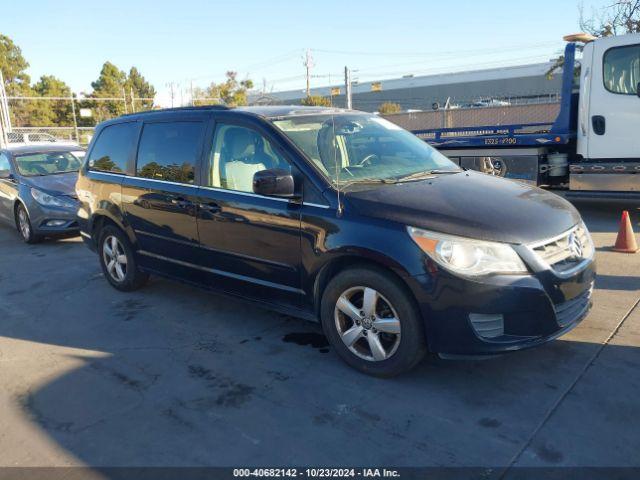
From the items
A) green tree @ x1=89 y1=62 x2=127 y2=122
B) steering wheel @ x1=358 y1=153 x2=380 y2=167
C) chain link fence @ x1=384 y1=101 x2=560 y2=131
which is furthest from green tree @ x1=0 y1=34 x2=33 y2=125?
steering wheel @ x1=358 y1=153 x2=380 y2=167

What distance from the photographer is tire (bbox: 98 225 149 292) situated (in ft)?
18.7

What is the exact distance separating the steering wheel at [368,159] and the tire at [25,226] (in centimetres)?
664

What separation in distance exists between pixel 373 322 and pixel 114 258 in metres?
3.52

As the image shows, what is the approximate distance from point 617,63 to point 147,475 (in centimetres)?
879

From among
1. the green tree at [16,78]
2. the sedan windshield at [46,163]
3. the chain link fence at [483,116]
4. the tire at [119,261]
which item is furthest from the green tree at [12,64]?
the tire at [119,261]

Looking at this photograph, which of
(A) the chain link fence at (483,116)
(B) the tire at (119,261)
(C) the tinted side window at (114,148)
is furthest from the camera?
(A) the chain link fence at (483,116)

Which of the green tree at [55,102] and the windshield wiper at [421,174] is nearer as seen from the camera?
the windshield wiper at [421,174]

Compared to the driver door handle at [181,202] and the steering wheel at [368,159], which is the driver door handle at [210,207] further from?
the steering wheel at [368,159]

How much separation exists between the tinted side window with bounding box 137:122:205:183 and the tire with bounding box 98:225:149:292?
2.81 feet

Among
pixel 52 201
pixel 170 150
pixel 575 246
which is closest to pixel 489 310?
pixel 575 246

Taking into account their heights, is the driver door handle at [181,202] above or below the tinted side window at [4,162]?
below

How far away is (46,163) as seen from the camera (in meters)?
9.62

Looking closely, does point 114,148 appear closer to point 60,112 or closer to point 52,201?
point 52,201

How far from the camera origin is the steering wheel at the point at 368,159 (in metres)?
4.27
